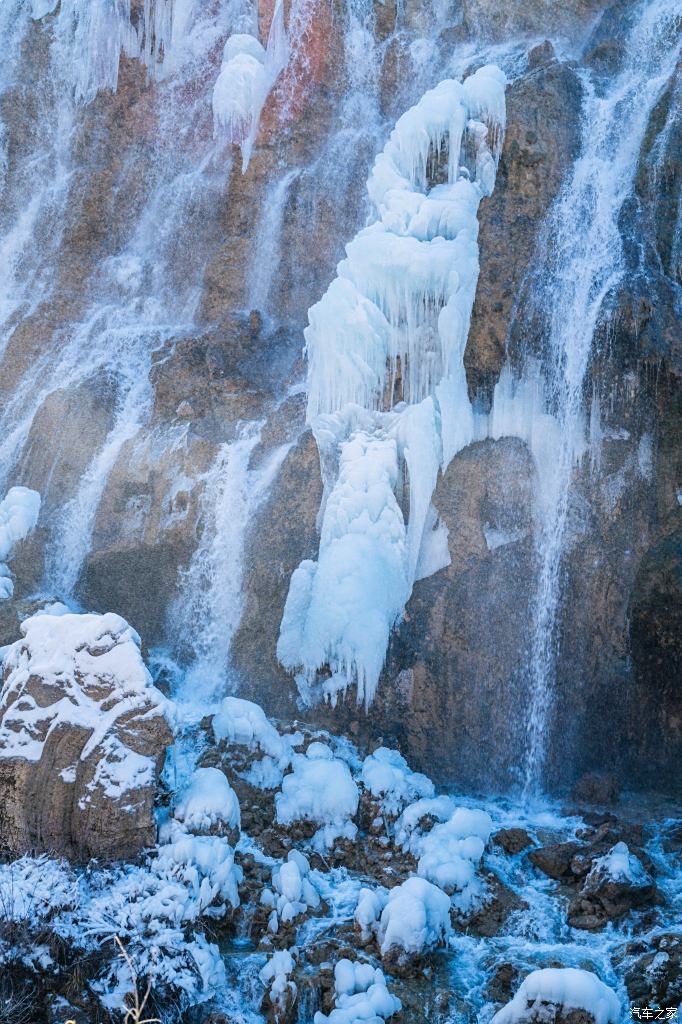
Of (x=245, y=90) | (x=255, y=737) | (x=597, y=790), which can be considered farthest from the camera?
(x=245, y=90)

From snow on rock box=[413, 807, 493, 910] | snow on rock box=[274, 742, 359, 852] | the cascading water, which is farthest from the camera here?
the cascading water

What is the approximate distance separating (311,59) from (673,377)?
39.7 feet

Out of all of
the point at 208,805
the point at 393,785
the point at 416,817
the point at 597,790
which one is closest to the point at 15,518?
the point at 208,805

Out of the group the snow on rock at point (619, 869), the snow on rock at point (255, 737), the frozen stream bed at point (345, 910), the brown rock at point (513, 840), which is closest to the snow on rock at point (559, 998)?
the frozen stream bed at point (345, 910)

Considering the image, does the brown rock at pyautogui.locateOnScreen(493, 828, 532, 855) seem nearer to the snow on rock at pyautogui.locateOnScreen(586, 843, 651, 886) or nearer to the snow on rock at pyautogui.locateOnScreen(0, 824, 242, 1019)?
the snow on rock at pyautogui.locateOnScreen(586, 843, 651, 886)

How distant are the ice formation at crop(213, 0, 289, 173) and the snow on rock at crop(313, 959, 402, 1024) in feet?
53.0

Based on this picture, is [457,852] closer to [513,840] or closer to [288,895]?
[513,840]

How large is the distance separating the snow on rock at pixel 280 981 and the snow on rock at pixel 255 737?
307 cm

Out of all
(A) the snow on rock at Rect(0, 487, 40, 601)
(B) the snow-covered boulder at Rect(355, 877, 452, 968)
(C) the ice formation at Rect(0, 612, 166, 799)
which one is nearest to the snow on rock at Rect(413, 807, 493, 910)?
(B) the snow-covered boulder at Rect(355, 877, 452, 968)

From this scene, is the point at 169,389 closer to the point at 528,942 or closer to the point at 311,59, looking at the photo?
the point at 311,59

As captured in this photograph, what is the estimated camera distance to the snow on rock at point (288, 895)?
9.02m

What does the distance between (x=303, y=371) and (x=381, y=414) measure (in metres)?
3.61

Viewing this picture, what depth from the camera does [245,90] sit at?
20141 millimetres

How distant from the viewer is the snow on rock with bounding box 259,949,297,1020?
26.2ft
